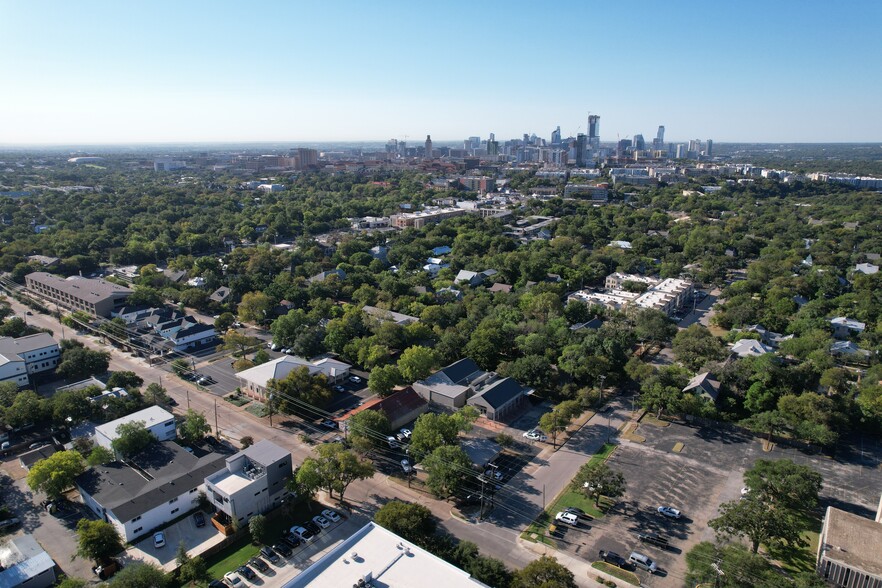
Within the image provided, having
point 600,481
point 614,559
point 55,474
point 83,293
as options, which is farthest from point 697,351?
point 83,293

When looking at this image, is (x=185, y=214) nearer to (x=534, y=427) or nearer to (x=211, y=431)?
(x=211, y=431)

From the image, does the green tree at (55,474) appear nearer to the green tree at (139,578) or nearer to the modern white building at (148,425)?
the modern white building at (148,425)

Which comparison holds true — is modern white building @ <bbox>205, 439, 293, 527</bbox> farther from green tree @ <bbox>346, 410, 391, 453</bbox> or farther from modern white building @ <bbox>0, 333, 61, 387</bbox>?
modern white building @ <bbox>0, 333, 61, 387</bbox>

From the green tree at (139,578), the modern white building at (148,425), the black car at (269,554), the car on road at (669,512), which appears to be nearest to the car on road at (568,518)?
the car on road at (669,512)

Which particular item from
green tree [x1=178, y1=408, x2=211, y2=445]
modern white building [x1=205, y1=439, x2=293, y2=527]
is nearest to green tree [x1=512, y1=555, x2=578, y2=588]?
modern white building [x1=205, y1=439, x2=293, y2=527]

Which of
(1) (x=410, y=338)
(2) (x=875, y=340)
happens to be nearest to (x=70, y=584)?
(1) (x=410, y=338)
